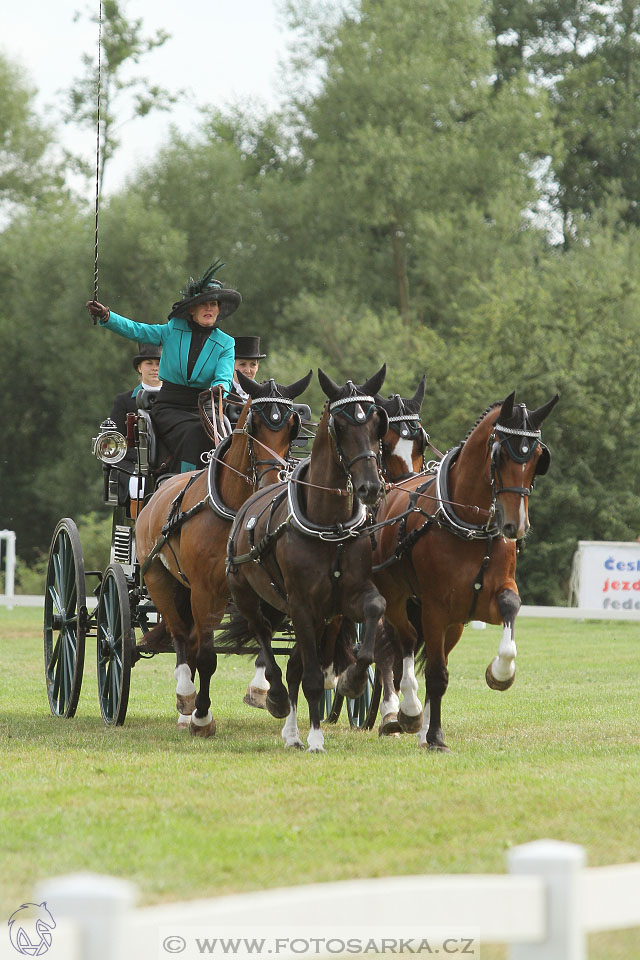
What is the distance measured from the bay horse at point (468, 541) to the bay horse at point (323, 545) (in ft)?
1.18

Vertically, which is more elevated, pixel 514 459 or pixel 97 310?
pixel 97 310

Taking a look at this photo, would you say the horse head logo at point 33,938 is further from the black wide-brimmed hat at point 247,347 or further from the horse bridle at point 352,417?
the black wide-brimmed hat at point 247,347

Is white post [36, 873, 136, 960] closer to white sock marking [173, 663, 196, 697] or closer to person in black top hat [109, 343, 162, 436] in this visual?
white sock marking [173, 663, 196, 697]

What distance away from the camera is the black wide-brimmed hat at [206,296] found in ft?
31.8

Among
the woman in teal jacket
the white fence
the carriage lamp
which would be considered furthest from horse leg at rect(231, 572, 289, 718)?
the white fence

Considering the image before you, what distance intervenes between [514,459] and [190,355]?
3.31 metres

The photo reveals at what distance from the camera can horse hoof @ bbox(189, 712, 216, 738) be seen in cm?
848

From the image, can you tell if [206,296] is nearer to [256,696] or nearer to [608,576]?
[256,696]

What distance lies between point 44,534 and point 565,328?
15.7m

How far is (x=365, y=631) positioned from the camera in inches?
285

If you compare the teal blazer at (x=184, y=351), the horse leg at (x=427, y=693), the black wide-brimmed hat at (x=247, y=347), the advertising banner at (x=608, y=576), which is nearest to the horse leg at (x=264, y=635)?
the horse leg at (x=427, y=693)

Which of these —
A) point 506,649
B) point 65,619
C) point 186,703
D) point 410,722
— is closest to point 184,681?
point 186,703

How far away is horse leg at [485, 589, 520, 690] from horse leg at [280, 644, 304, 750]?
118 cm

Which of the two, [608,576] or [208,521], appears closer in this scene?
[208,521]
